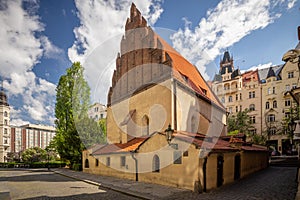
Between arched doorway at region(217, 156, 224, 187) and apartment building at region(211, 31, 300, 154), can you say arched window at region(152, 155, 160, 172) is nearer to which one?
arched doorway at region(217, 156, 224, 187)

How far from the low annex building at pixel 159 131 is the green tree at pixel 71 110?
168 inches

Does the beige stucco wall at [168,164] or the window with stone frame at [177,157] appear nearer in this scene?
the beige stucco wall at [168,164]

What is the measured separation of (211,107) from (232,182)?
1061 cm

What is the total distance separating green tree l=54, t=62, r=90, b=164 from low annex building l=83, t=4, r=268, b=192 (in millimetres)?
4268

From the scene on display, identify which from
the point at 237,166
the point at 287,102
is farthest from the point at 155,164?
the point at 287,102

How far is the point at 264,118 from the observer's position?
40781mm

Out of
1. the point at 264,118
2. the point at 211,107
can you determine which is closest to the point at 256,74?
the point at 264,118

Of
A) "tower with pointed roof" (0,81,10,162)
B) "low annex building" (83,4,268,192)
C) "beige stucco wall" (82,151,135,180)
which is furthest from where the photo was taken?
"tower with pointed roof" (0,81,10,162)

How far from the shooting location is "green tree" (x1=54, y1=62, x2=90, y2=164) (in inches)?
984

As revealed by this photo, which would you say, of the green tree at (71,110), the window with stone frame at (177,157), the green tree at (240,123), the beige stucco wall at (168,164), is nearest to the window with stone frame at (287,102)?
the green tree at (240,123)

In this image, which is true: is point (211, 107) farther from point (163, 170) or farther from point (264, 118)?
point (264, 118)

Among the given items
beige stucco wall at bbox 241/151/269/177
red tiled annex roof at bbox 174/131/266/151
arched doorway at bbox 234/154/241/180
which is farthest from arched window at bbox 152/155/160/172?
beige stucco wall at bbox 241/151/269/177

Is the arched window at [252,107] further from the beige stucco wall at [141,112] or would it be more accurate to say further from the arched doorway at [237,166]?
the beige stucco wall at [141,112]

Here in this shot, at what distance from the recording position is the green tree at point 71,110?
25.0m
